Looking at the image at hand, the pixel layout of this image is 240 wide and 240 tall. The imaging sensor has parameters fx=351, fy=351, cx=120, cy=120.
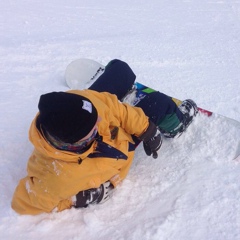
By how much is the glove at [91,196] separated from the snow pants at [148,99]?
21.0 inches

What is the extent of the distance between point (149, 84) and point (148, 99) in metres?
0.71

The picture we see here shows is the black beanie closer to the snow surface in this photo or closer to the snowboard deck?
the snow surface

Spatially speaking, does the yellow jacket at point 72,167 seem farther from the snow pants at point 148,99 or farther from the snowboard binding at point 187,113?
the snowboard binding at point 187,113

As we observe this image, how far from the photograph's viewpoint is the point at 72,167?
158 cm

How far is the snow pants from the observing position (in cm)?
204

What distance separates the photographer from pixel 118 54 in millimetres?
3205

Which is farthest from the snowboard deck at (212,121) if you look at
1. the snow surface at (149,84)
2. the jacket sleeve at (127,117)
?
the jacket sleeve at (127,117)

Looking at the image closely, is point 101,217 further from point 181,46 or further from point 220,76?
point 181,46

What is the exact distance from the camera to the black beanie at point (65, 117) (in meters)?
1.34

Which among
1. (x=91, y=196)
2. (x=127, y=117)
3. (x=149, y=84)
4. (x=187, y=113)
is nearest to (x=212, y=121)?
(x=187, y=113)

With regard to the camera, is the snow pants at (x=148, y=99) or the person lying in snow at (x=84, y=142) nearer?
the person lying in snow at (x=84, y=142)

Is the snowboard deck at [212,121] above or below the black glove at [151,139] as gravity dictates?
below

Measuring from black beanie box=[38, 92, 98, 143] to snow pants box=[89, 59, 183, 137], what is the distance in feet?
2.36

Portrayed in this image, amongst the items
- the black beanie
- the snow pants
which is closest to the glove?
the black beanie
